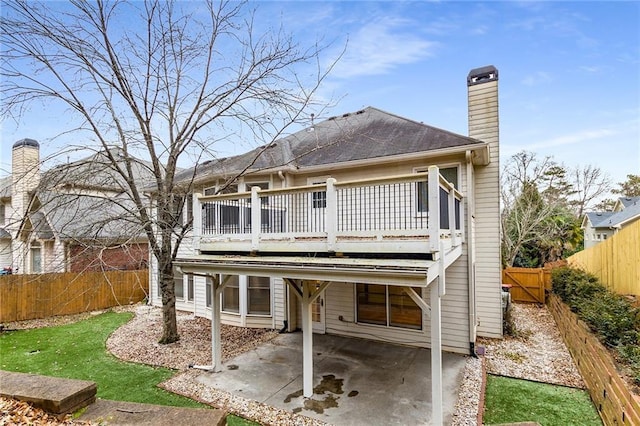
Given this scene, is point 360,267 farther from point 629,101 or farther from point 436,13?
point 629,101

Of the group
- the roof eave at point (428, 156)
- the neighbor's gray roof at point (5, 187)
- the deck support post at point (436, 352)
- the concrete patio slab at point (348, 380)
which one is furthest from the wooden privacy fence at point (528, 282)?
the neighbor's gray roof at point (5, 187)

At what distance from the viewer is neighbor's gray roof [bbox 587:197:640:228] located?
66.0 feet

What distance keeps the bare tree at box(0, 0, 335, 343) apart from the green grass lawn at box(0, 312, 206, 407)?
5.41 ft

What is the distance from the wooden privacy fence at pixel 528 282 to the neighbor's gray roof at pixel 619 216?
9979mm

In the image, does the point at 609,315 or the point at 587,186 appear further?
the point at 587,186

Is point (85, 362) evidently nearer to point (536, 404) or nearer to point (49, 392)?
point (49, 392)

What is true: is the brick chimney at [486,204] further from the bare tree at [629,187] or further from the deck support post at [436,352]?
the bare tree at [629,187]

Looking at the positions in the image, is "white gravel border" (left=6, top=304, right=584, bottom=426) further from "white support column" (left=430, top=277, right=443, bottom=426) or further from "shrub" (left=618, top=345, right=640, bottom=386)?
"shrub" (left=618, top=345, right=640, bottom=386)

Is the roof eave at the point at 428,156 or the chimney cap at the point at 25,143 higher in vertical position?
the chimney cap at the point at 25,143

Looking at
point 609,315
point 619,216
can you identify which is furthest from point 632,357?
point 619,216

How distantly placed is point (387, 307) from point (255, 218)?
4.61 metres

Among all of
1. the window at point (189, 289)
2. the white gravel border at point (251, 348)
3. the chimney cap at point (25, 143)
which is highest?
the chimney cap at point (25, 143)

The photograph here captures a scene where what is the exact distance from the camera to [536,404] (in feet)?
17.5

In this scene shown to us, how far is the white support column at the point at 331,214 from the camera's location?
5.16 meters
